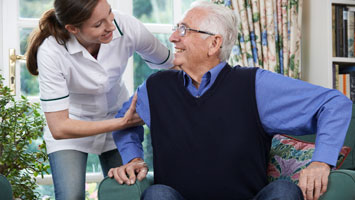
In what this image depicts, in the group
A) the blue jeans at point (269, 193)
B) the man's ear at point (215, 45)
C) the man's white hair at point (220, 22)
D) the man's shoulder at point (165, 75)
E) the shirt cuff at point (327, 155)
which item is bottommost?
the blue jeans at point (269, 193)

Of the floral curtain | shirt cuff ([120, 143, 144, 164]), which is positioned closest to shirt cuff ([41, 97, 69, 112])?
shirt cuff ([120, 143, 144, 164])

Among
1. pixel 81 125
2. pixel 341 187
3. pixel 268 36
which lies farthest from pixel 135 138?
pixel 268 36

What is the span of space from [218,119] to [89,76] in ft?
2.03

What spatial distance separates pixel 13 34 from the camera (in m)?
3.06

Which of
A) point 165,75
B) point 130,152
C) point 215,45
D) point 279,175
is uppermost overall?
point 215,45

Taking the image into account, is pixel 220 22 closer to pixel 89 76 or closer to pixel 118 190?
pixel 89 76

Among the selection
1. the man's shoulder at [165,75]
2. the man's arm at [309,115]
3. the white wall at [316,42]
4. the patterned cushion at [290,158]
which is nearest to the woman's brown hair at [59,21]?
the man's shoulder at [165,75]

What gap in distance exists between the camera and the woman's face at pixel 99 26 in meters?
1.70

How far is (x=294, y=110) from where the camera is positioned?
1593mm

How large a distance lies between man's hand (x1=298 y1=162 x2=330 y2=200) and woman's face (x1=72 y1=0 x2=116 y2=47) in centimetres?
92

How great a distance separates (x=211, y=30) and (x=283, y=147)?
0.56 metres

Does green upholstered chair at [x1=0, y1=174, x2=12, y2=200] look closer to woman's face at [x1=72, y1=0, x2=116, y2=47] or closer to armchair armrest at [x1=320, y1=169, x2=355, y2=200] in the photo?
woman's face at [x1=72, y1=0, x2=116, y2=47]

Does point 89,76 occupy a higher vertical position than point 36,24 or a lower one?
lower

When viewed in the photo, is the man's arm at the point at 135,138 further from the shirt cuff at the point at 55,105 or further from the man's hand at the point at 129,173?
the shirt cuff at the point at 55,105
